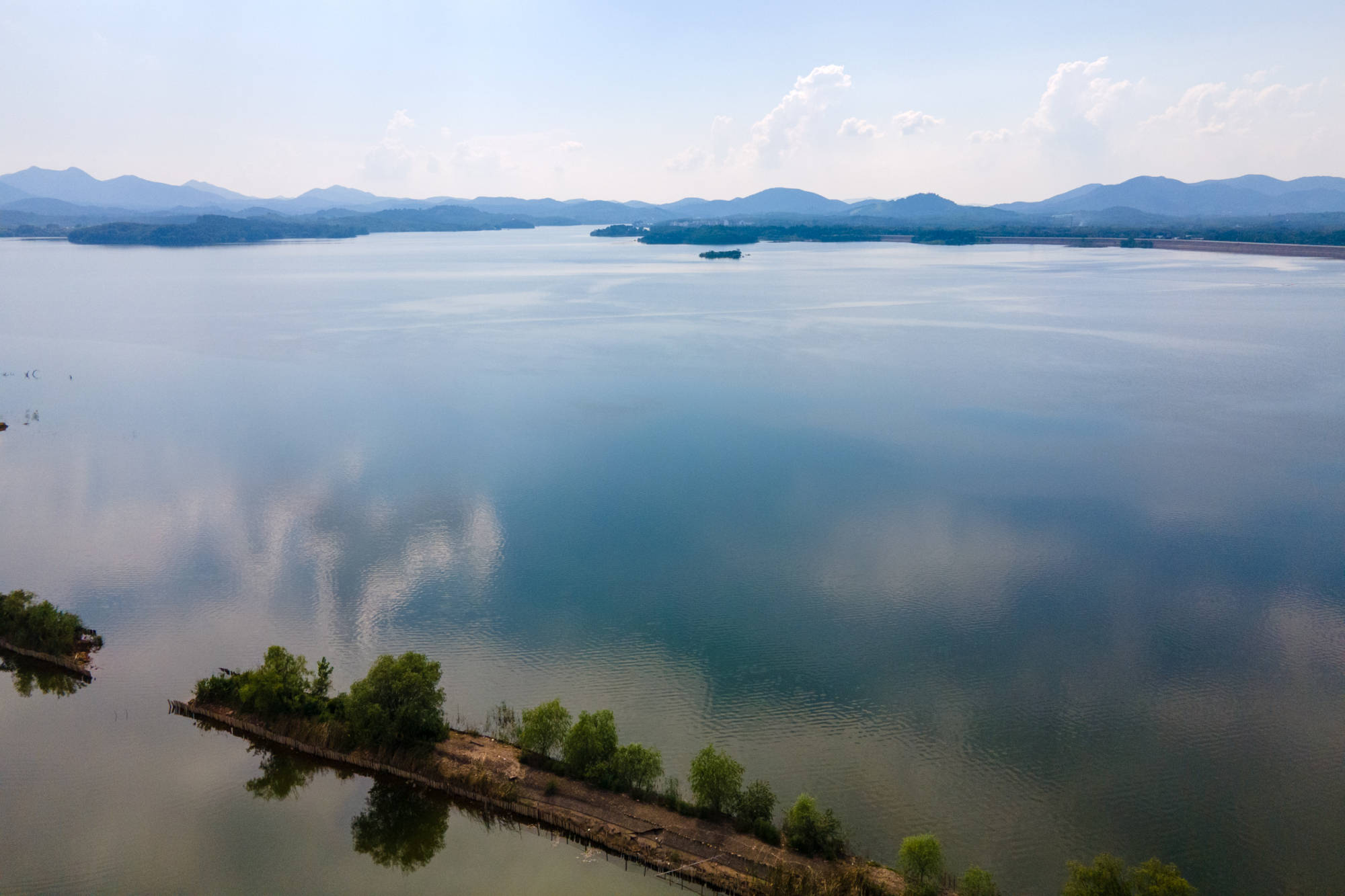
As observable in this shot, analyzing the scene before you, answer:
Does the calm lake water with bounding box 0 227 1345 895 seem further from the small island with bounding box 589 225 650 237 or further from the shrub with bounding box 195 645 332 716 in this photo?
the small island with bounding box 589 225 650 237

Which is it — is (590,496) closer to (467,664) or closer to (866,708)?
(467,664)

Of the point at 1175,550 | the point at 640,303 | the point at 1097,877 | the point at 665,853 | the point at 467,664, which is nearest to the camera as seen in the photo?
the point at 1097,877

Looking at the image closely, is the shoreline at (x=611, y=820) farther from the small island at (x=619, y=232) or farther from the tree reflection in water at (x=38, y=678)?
the small island at (x=619, y=232)

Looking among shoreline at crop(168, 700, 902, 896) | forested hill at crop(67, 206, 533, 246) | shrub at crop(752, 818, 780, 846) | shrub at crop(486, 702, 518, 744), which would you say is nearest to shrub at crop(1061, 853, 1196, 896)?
shoreline at crop(168, 700, 902, 896)

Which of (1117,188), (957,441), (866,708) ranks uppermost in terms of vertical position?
(1117,188)

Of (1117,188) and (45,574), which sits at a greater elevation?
(1117,188)

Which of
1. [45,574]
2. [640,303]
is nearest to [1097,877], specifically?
[45,574]

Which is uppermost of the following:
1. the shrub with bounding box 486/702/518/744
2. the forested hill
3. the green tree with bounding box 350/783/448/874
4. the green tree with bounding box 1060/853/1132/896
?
the forested hill
